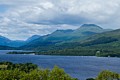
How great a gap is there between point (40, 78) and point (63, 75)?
37.2 ft

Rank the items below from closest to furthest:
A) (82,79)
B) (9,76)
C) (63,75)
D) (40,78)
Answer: (63,75) < (40,78) < (9,76) < (82,79)

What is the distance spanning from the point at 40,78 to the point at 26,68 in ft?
286

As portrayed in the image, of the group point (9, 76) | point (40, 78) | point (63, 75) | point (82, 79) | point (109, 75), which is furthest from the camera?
point (82, 79)

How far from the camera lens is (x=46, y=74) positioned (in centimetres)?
11488

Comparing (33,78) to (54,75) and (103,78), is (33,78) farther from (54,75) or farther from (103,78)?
(103,78)

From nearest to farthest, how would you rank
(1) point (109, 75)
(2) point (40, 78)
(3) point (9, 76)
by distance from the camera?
(2) point (40, 78) < (3) point (9, 76) < (1) point (109, 75)

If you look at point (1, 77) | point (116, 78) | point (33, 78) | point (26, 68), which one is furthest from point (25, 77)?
point (26, 68)

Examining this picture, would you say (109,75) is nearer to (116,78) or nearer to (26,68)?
(116,78)

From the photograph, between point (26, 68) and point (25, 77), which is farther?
point (26, 68)

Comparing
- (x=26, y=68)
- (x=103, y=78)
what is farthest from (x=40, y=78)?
(x=26, y=68)

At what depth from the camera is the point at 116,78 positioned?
13975 centimetres

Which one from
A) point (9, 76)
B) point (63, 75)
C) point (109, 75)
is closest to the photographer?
point (63, 75)

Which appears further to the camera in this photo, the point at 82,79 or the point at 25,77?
→ the point at 82,79

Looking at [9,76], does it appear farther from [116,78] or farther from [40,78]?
→ [116,78]
